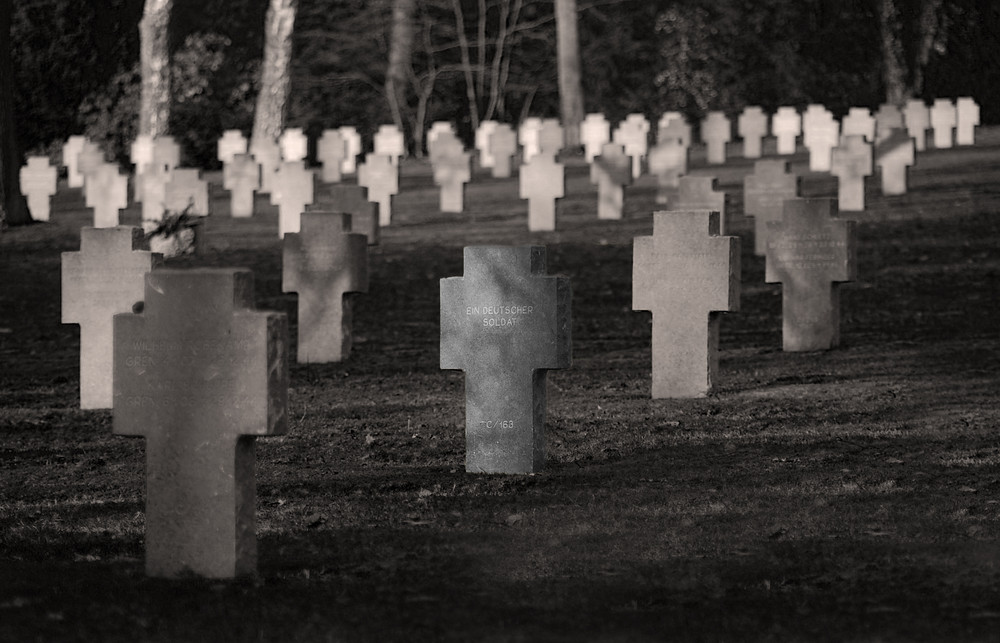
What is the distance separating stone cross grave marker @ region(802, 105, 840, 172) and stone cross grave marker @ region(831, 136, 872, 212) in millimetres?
5005

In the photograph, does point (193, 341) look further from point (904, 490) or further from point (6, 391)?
point (6, 391)

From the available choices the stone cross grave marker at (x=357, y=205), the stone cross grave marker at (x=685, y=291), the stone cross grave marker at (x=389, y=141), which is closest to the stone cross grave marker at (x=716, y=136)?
the stone cross grave marker at (x=389, y=141)

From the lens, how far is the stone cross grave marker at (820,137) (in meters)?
31.5

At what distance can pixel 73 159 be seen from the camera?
3481 cm

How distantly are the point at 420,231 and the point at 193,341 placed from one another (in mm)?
18283

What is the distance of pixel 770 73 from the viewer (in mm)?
46719

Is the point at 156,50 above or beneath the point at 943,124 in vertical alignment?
above

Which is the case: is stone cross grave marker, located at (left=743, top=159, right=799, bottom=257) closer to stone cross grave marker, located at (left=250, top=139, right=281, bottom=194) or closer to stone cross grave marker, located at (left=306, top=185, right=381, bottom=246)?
stone cross grave marker, located at (left=306, top=185, right=381, bottom=246)

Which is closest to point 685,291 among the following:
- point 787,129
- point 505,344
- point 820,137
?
point 505,344

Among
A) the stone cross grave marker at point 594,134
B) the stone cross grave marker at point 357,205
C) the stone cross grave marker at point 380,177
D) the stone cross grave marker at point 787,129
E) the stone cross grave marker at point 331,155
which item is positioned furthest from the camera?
the stone cross grave marker at point 787,129

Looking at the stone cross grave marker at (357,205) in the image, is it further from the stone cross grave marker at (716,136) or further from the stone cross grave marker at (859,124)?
the stone cross grave marker at (859,124)

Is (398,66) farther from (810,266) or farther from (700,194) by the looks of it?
(810,266)

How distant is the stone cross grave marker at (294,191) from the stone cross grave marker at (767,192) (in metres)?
5.70

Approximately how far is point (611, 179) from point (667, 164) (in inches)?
89.6
